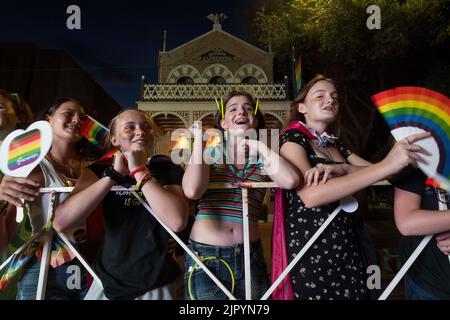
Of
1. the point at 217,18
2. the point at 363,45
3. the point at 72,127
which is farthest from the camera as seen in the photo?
the point at 217,18

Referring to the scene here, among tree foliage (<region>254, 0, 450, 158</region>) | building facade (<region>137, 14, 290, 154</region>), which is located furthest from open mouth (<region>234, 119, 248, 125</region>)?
building facade (<region>137, 14, 290, 154</region>)

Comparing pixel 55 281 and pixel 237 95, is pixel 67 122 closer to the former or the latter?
pixel 55 281

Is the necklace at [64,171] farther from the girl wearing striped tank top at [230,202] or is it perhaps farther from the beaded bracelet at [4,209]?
the girl wearing striped tank top at [230,202]

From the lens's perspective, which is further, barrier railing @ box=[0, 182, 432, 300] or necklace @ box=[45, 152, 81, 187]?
necklace @ box=[45, 152, 81, 187]

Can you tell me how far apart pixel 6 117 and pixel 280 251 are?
1.84 meters

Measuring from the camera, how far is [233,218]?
1.59 meters

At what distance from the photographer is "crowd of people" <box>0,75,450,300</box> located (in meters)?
1.39

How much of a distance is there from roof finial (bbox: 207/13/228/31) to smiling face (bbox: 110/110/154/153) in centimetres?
1469

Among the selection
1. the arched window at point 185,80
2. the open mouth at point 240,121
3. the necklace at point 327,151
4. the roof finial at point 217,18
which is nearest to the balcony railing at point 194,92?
the arched window at point 185,80

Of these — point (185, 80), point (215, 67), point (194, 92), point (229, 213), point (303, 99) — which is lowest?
point (229, 213)

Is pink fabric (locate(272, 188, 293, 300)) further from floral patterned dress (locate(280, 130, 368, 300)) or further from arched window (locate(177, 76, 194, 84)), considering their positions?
arched window (locate(177, 76, 194, 84))

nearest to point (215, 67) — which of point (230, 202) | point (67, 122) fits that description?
point (67, 122)

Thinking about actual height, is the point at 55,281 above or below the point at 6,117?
below

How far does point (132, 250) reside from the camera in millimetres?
1500
